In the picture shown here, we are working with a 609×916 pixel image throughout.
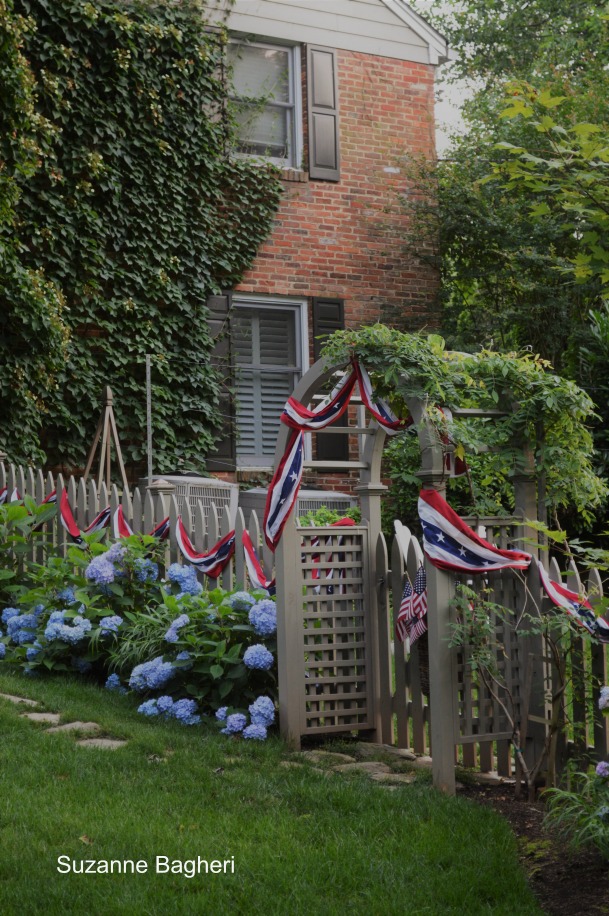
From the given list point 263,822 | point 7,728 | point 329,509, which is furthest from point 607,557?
point 329,509

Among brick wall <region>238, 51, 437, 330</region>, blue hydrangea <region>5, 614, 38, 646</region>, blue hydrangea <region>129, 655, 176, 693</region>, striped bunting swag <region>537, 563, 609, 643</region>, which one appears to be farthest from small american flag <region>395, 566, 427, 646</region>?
brick wall <region>238, 51, 437, 330</region>

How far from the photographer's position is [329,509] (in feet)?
36.4

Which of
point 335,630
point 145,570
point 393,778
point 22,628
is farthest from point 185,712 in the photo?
point 22,628

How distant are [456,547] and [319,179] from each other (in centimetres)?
918

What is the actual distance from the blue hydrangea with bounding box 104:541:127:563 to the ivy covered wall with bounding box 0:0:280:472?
4334 mm

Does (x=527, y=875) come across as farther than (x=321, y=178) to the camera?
No

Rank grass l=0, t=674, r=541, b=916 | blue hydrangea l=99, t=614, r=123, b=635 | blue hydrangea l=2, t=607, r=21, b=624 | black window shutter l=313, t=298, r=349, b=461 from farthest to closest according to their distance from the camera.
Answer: black window shutter l=313, t=298, r=349, b=461 < blue hydrangea l=2, t=607, r=21, b=624 < blue hydrangea l=99, t=614, r=123, b=635 < grass l=0, t=674, r=541, b=916

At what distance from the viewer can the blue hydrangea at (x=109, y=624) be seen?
603 centimetres

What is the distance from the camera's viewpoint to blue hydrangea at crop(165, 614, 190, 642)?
17.7ft

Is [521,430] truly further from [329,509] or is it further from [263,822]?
[329,509]

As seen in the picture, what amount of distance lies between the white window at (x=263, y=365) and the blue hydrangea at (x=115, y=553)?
5.77 meters

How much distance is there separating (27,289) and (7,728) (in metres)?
5.98

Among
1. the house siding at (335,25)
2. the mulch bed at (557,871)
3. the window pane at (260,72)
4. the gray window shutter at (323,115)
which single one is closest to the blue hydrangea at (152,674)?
the mulch bed at (557,871)

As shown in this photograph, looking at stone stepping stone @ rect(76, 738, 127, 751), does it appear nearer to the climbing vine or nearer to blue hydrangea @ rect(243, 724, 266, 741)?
blue hydrangea @ rect(243, 724, 266, 741)
